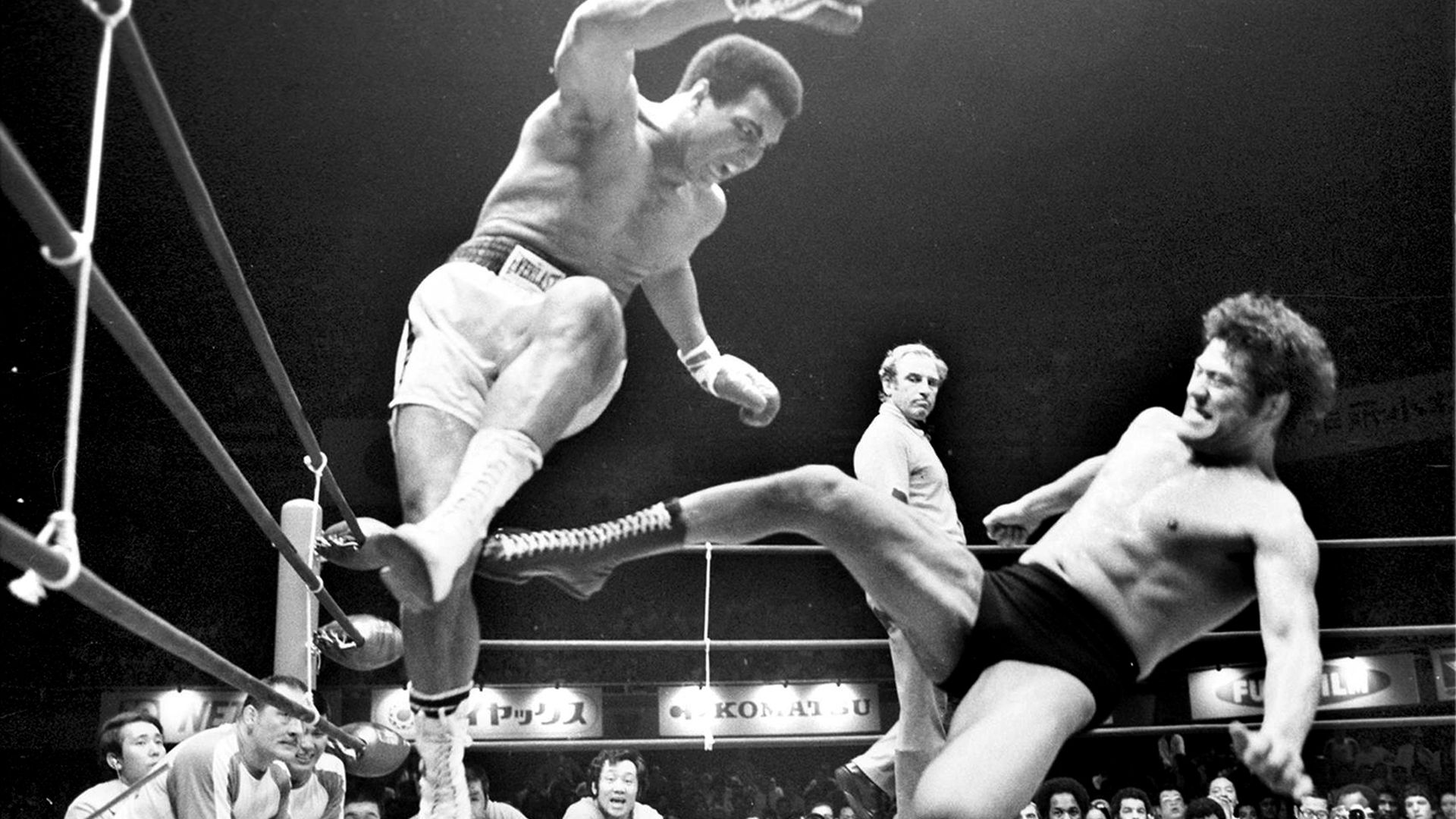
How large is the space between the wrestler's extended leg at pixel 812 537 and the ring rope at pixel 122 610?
1.03 feet

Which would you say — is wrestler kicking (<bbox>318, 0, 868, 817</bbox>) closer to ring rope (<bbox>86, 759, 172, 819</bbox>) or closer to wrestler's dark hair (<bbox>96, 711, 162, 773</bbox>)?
ring rope (<bbox>86, 759, 172, 819</bbox>)

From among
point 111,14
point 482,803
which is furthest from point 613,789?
point 111,14

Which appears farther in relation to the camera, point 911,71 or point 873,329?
point 873,329

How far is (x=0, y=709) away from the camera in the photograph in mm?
5637

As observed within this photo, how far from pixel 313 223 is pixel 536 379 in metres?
0.95

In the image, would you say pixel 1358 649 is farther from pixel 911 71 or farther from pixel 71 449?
pixel 71 449

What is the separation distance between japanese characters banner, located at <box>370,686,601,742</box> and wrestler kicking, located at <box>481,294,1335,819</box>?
12.3ft

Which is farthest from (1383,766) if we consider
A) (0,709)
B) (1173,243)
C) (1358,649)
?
(0,709)

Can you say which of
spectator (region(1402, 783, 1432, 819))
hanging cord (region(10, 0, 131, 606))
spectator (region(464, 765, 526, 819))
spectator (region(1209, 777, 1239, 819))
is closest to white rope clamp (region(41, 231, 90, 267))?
hanging cord (region(10, 0, 131, 606))

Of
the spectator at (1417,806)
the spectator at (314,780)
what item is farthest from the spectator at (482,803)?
the spectator at (1417,806)

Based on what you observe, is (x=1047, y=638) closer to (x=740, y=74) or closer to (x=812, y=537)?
(x=812, y=537)

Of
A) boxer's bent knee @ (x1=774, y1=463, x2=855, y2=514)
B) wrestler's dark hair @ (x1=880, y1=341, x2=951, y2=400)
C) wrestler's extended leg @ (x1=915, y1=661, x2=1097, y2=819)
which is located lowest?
wrestler's extended leg @ (x1=915, y1=661, x2=1097, y2=819)

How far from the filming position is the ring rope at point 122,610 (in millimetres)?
980

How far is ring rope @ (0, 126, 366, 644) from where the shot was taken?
98cm
